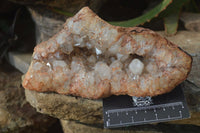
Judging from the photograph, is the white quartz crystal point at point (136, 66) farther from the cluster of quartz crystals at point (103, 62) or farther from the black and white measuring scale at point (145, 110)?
the black and white measuring scale at point (145, 110)

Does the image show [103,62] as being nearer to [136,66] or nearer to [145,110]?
[136,66]

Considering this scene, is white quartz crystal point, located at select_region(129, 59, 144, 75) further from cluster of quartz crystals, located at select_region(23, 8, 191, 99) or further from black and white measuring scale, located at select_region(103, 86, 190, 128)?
black and white measuring scale, located at select_region(103, 86, 190, 128)

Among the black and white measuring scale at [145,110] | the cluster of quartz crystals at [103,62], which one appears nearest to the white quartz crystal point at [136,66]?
the cluster of quartz crystals at [103,62]

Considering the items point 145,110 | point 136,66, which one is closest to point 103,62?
point 136,66

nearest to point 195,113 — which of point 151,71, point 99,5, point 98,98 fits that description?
point 151,71

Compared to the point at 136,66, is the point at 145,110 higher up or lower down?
lower down

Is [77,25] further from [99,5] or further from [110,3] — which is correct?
[110,3]
